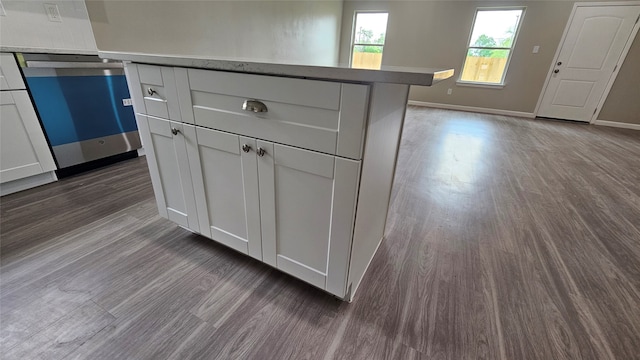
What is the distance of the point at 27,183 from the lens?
74.7 inches

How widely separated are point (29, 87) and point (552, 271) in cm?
333

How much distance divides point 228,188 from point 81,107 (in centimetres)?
180

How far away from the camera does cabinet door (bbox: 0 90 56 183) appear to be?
1.69 meters

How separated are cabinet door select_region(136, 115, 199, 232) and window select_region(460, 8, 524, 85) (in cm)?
619

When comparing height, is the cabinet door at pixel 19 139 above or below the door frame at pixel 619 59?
below

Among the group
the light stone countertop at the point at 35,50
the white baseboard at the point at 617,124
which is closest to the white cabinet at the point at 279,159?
the light stone countertop at the point at 35,50

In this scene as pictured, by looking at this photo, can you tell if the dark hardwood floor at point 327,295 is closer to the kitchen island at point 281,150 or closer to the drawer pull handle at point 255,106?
the kitchen island at point 281,150

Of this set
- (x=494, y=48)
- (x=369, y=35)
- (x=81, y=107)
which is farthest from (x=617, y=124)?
(x=81, y=107)

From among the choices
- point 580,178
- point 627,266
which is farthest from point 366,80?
point 580,178

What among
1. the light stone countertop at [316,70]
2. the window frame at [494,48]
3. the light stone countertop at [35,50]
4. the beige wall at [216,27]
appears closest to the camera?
the light stone countertop at [316,70]

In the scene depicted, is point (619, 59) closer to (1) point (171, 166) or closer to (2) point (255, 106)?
(2) point (255, 106)

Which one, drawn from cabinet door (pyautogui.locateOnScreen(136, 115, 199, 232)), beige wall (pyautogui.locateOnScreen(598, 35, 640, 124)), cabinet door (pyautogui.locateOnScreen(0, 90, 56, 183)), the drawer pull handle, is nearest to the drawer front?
cabinet door (pyautogui.locateOnScreen(0, 90, 56, 183))

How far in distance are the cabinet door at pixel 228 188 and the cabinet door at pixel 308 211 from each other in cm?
5

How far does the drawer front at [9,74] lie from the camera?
1.64 m
